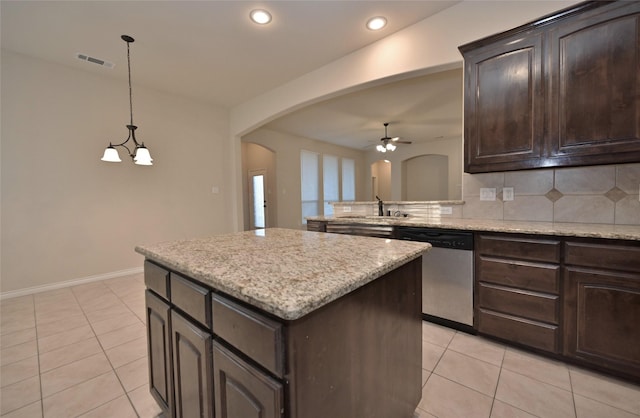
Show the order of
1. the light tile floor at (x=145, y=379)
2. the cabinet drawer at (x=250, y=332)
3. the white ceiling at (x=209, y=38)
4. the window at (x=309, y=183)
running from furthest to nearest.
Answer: the window at (x=309, y=183)
the white ceiling at (x=209, y=38)
the light tile floor at (x=145, y=379)
the cabinet drawer at (x=250, y=332)

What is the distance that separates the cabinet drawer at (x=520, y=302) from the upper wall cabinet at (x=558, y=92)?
3.00 feet

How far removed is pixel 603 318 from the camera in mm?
1487

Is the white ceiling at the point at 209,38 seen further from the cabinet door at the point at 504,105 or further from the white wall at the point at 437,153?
the white wall at the point at 437,153

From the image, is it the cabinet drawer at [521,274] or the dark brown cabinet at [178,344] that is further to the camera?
the cabinet drawer at [521,274]

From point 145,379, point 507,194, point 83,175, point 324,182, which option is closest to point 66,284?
point 83,175

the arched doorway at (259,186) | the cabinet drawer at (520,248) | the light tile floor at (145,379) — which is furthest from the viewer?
the arched doorway at (259,186)

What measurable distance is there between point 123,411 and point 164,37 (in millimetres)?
3295

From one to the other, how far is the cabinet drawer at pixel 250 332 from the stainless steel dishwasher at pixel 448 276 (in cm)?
179

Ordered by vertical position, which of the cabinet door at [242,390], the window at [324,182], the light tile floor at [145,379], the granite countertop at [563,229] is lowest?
the light tile floor at [145,379]

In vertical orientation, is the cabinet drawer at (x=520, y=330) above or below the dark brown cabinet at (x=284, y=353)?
below

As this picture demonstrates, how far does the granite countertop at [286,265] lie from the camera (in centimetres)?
63

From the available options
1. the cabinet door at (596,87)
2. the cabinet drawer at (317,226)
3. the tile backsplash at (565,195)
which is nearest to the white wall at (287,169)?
the cabinet drawer at (317,226)

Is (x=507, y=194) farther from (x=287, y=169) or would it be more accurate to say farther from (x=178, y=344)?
(x=287, y=169)

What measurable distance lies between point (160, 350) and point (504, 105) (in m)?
2.71
